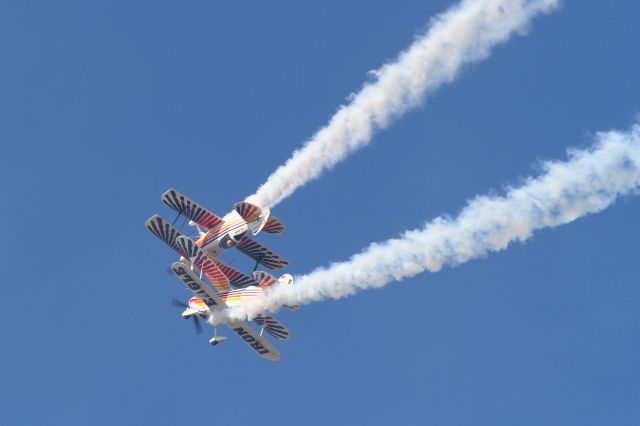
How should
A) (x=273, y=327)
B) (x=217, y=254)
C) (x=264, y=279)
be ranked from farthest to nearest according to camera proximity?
(x=273, y=327)
(x=217, y=254)
(x=264, y=279)

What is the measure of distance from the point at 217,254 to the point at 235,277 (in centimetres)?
175

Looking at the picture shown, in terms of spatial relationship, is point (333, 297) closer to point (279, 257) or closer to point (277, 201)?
point (277, 201)

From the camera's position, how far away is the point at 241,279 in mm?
50375

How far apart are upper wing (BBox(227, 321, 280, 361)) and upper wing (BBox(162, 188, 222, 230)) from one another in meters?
4.44

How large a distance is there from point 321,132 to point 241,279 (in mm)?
10737

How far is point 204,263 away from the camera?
47.9 m

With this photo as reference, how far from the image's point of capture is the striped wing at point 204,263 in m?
47.0

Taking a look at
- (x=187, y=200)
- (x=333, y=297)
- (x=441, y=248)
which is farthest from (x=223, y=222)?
(x=441, y=248)

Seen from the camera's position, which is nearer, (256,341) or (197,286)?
(197,286)

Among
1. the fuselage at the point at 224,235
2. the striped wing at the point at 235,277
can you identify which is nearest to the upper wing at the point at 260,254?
the striped wing at the point at 235,277

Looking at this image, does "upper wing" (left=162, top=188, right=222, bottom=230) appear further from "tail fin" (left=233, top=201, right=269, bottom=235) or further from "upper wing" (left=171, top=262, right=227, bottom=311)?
"upper wing" (left=171, top=262, right=227, bottom=311)

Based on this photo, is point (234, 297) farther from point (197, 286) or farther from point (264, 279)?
point (197, 286)

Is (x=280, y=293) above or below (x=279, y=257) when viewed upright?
below

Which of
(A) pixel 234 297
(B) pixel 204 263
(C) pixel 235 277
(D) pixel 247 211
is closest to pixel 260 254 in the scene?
(C) pixel 235 277
